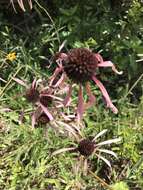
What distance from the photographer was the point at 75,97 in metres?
2.14

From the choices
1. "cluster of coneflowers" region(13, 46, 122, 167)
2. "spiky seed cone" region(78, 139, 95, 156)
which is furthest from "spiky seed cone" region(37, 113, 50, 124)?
"spiky seed cone" region(78, 139, 95, 156)

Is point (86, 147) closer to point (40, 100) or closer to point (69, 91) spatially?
point (40, 100)

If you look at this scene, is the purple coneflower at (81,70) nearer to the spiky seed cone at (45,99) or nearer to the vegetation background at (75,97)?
the spiky seed cone at (45,99)

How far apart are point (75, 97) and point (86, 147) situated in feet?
1.39

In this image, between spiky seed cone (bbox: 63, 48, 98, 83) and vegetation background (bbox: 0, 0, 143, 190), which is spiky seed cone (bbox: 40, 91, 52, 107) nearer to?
vegetation background (bbox: 0, 0, 143, 190)

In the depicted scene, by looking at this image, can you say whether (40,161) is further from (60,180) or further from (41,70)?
(41,70)

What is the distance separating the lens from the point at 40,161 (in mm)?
1988

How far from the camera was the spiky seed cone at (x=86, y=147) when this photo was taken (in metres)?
1.74

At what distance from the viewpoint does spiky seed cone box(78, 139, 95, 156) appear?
174cm

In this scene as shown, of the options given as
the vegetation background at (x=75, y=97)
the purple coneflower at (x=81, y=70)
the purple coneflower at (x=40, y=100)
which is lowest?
the vegetation background at (x=75, y=97)

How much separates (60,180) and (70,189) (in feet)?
0.15

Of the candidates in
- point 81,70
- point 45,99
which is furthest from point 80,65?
point 45,99

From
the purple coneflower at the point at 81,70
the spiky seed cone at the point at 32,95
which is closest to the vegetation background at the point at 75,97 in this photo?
the spiky seed cone at the point at 32,95

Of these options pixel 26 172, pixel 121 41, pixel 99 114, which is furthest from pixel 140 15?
pixel 26 172
